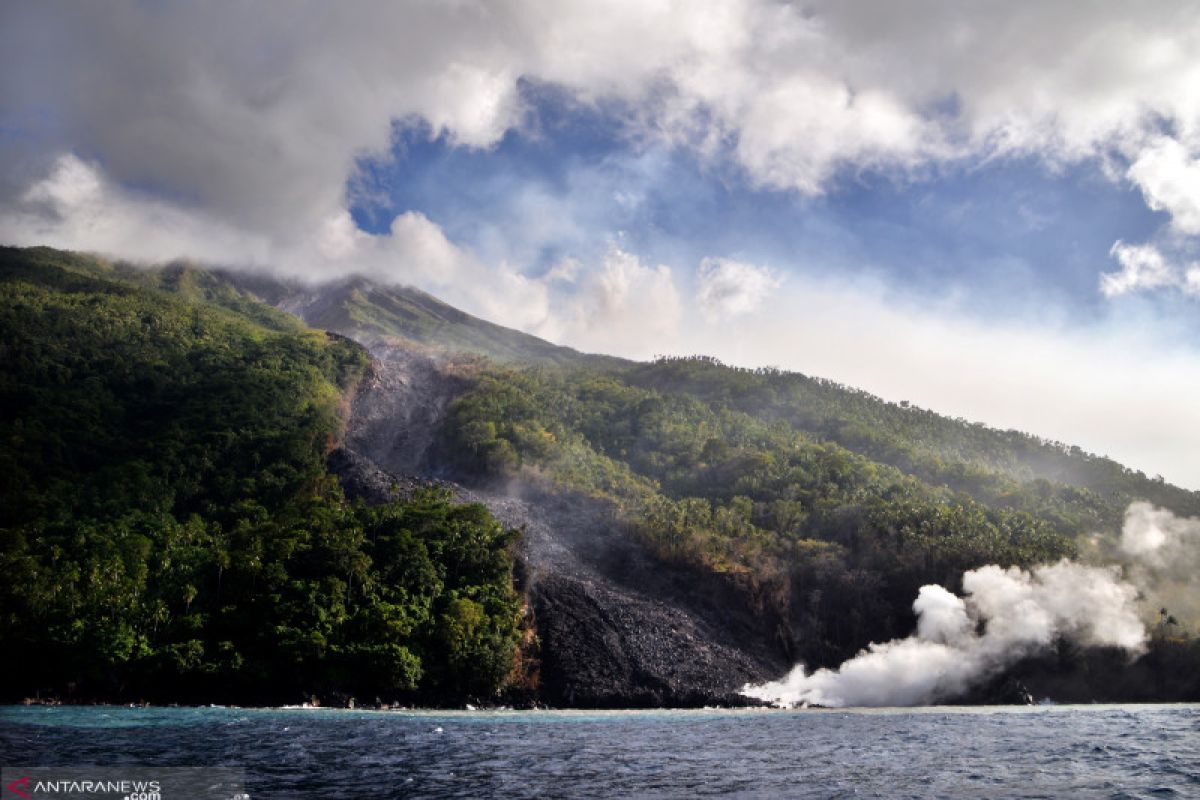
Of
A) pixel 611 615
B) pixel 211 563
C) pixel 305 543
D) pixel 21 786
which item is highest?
pixel 305 543

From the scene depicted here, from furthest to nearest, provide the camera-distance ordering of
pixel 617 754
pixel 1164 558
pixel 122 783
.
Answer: pixel 1164 558
pixel 617 754
pixel 122 783

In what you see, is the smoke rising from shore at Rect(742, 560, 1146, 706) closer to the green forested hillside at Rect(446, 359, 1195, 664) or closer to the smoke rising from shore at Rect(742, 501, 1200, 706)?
the smoke rising from shore at Rect(742, 501, 1200, 706)

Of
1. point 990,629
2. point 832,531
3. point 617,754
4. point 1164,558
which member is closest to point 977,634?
point 990,629

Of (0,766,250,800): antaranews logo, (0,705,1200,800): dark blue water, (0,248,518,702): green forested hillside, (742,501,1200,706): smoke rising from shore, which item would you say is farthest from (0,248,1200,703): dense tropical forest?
(0,766,250,800): antaranews logo

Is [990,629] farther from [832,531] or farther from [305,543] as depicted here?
[305,543]

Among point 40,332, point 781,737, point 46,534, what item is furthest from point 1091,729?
point 40,332

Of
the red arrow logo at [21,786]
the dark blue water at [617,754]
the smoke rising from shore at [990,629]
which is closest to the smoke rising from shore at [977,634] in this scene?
the smoke rising from shore at [990,629]
